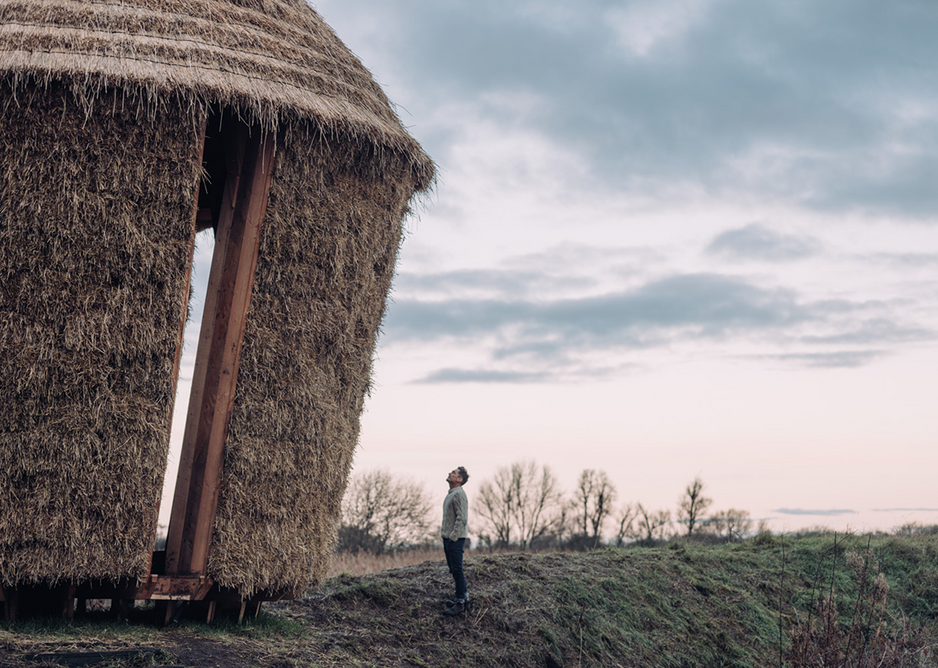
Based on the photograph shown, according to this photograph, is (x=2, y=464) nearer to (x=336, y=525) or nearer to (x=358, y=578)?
(x=336, y=525)

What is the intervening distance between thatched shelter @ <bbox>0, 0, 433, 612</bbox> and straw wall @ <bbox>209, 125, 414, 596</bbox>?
0.02 metres

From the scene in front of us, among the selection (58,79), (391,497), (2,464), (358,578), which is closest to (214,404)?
(2,464)

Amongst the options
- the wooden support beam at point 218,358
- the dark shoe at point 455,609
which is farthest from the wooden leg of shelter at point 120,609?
the dark shoe at point 455,609

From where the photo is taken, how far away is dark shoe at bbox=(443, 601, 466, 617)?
32.9ft

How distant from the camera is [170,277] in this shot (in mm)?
7688

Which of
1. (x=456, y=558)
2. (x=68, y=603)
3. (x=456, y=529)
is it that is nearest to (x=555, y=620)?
(x=456, y=558)

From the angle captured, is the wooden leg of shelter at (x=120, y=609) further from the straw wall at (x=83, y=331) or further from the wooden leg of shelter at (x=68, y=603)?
the straw wall at (x=83, y=331)

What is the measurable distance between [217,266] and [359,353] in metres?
1.90

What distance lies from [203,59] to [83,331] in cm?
302

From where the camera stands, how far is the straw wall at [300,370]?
8102 millimetres

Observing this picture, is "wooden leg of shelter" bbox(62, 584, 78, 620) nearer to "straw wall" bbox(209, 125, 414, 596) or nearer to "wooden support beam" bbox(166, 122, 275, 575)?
"wooden support beam" bbox(166, 122, 275, 575)

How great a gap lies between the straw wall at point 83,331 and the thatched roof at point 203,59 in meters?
0.29

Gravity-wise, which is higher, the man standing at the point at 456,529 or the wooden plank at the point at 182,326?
the wooden plank at the point at 182,326

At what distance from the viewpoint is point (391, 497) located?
31.7m
